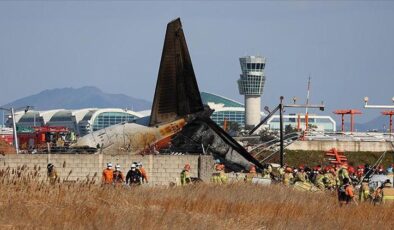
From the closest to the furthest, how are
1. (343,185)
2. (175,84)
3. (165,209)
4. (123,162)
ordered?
(165,209), (343,185), (123,162), (175,84)

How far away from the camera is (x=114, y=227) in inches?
789

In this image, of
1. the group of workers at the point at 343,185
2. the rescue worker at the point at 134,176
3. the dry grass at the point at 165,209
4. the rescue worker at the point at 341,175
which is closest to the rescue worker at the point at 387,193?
the group of workers at the point at 343,185

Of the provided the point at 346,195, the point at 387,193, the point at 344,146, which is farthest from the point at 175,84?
the point at 344,146

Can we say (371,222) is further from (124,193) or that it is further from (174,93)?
(174,93)

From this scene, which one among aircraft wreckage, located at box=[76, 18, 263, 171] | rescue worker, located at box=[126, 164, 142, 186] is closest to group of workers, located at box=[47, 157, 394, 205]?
rescue worker, located at box=[126, 164, 142, 186]

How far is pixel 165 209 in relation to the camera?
943 inches

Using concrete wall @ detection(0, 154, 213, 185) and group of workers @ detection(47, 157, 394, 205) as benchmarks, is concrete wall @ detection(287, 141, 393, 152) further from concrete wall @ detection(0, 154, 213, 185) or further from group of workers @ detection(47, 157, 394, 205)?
group of workers @ detection(47, 157, 394, 205)

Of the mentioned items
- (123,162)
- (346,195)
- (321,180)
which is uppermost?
(123,162)

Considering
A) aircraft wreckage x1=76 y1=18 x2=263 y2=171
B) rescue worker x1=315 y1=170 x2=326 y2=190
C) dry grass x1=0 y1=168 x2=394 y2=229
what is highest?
aircraft wreckage x1=76 y1=18 x2=263 y2=171

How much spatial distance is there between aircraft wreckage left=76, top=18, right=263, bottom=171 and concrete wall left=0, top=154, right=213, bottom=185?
815 cm

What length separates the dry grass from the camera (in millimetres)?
20672

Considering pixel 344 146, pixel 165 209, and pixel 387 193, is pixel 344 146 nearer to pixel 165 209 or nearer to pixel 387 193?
pixel 387 193

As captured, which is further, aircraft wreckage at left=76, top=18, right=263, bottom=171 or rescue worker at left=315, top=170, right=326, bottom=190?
aircraft wreckage at left=76, top=18, right=263, bottom=171

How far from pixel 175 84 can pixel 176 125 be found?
2.46 metres
